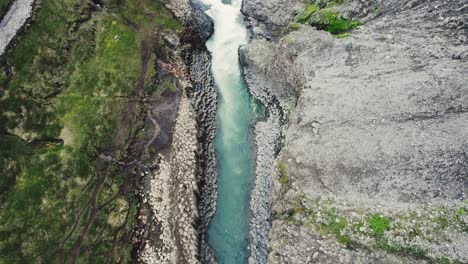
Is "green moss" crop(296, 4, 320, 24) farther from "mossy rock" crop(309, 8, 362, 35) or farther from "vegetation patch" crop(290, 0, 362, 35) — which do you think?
"mossy rock" crop(309, 8, 362, 35)

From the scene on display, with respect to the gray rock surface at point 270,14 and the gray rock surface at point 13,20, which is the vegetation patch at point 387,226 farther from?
the gray rock surface at point 13,20

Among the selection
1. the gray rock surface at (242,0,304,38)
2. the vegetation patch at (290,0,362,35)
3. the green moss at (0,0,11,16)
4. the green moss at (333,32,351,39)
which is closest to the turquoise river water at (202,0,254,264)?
the gray rock surface at (242,0,304,38)

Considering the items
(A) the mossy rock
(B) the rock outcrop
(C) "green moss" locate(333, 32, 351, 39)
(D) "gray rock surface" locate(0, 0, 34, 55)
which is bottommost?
(B) the rock outcrop

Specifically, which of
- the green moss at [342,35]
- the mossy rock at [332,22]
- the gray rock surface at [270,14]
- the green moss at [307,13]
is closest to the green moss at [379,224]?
the green moss at [342,35]

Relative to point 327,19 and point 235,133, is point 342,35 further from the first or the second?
point 235,133

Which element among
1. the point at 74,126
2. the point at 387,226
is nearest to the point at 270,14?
the point at 74,126
